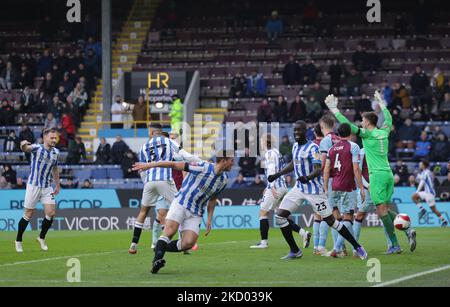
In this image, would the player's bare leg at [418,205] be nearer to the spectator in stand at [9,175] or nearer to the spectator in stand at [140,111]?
the spectator in stand at [140,111]

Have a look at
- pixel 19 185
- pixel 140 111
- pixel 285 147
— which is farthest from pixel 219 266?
pixel 140 111

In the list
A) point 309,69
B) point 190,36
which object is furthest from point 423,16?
point 190,36

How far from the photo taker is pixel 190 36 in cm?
4478

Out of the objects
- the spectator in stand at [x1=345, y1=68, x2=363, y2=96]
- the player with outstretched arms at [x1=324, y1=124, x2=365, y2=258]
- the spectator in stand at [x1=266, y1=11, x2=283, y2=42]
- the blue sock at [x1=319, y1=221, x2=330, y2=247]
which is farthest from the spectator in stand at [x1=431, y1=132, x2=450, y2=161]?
the player with outstretched arms at [x1=324, y1=124, x2=365, y2=258]

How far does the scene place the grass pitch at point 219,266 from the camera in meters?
13.9

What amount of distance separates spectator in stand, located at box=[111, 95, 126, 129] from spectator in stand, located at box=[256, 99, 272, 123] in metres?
5.74

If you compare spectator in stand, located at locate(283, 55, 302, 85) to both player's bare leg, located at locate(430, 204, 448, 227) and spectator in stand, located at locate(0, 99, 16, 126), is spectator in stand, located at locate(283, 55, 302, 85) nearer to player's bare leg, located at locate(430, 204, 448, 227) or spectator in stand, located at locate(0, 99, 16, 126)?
spectator in stand, located at locate(0, 99, 16, 126)

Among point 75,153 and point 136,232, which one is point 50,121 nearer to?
point 75,153

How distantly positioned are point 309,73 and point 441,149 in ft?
24.8

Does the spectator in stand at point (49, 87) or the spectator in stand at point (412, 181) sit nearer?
the spectator in stand at point (412, 181)

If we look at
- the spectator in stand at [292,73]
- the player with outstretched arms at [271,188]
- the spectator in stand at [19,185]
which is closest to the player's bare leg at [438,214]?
the player with outstretched arms at [271,188]

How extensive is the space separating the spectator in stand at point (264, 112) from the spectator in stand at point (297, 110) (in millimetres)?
781
